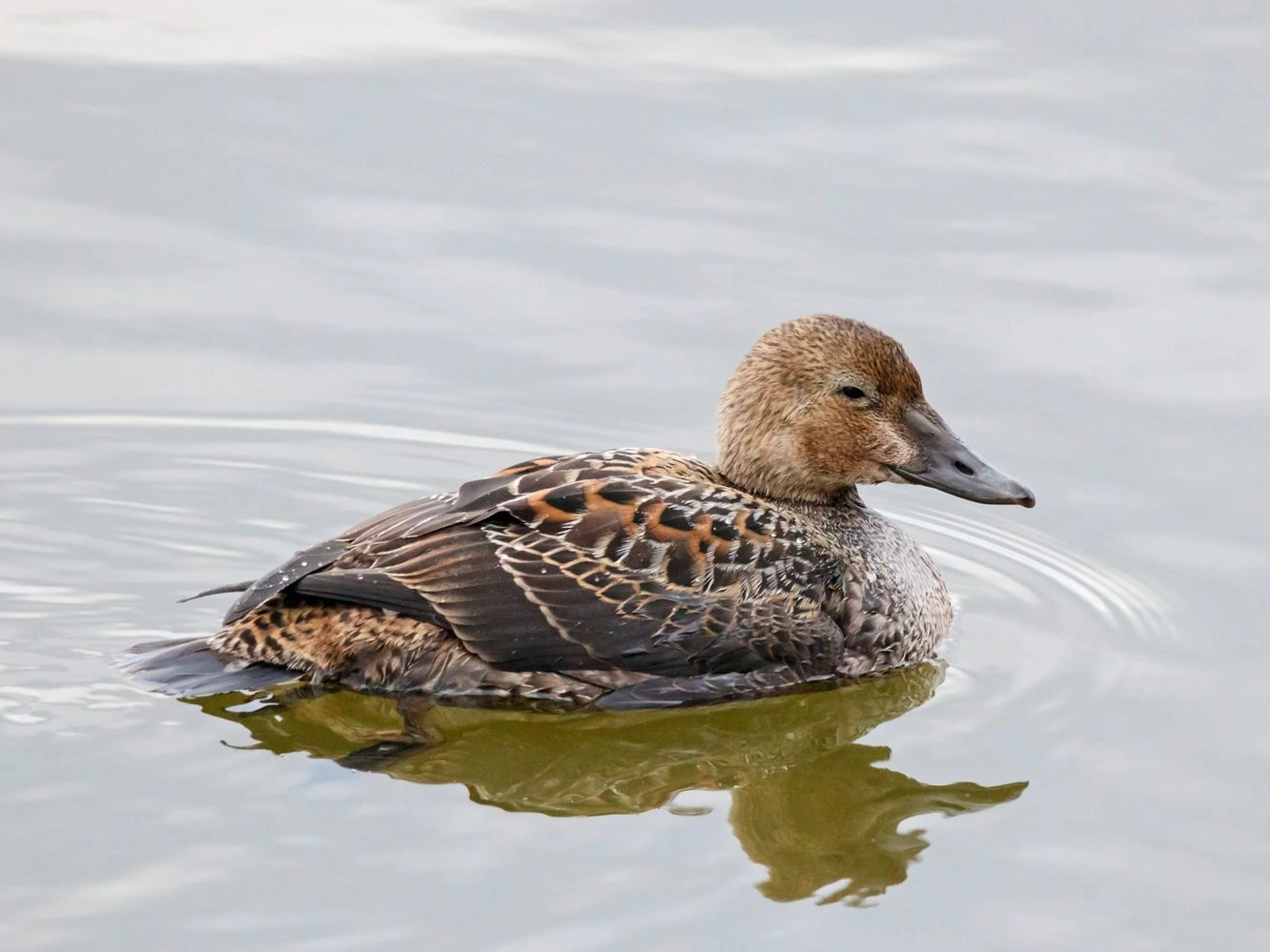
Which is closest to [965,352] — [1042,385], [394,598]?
[1042,385]

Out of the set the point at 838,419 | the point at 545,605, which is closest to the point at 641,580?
the point at 545,605

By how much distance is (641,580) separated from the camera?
8.89 metres

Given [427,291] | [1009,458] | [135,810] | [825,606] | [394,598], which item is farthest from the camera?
[427,291]

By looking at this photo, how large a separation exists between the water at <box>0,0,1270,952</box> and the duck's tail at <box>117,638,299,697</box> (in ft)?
0.29

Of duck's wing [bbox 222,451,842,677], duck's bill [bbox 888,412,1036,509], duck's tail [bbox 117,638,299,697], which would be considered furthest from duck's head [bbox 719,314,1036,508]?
duck's tail [bbox 117,638,299,697]

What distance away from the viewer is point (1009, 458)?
35.8 feet

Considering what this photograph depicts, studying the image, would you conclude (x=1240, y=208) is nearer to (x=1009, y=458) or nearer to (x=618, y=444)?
(x=1009, y=458)

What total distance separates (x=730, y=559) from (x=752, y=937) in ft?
7.20

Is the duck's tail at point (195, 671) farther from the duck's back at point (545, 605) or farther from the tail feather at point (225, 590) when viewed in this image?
the tail feather at point (225, 590)

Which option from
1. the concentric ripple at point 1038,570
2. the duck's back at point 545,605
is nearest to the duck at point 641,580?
the duck's back at point 545,605

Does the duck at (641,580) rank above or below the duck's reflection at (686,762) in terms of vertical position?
above

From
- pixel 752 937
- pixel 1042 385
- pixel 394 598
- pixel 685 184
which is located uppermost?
pixel 685 184

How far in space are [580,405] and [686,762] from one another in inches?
124

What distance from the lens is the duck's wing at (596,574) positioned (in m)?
8.75
